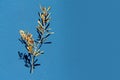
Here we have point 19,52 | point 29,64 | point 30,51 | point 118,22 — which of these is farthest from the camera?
point 118,22

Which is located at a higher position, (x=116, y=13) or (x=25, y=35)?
(x=116, y=13)

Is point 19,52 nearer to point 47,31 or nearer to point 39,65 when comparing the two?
point 39,65

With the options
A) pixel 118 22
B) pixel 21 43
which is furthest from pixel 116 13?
pixel 21 43

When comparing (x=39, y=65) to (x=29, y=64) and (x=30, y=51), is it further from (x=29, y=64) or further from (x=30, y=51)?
(x=30, y=51)

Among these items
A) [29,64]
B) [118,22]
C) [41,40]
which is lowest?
[29,64]

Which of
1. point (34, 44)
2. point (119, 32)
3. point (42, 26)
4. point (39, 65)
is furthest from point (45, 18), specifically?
point (119, 32)

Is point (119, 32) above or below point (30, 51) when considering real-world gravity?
above

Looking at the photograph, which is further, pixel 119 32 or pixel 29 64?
pixel 119 32

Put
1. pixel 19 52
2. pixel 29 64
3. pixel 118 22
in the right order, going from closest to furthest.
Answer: pixel 29 64 < pixel 19 52 < pixel 118 22

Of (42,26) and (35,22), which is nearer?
(42,26)
